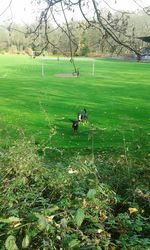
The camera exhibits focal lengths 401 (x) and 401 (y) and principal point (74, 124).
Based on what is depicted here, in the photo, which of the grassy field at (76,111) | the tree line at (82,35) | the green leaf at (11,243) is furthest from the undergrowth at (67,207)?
the grassy field at (76,111)

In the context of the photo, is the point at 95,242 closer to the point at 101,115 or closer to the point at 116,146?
the point at 116,146

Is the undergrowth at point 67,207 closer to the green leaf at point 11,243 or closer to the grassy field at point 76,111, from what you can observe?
the green leaf at point 11,243

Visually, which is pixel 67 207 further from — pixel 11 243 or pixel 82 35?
pixel 82 35

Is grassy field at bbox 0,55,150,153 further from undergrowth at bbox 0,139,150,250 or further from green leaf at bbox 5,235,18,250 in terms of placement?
green leaf at bbox 5,235,18,250

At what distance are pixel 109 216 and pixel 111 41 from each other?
1.64 m

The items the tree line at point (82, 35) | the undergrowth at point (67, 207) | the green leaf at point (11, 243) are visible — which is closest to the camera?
the green leaf at point (11, 243)

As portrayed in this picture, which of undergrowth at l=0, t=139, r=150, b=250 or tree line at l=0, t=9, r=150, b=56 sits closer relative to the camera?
undergrowth at l=0, t=139, r=150, b=250

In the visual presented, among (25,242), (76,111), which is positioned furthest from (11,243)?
(76,111)

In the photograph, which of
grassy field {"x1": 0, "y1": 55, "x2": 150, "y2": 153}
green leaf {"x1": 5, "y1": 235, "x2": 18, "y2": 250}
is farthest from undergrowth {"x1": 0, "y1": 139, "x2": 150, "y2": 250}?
grassy field {"x1": 0, "y1": 55, "x2": 150, "y2": 153}

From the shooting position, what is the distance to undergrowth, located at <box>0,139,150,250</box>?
2.71m

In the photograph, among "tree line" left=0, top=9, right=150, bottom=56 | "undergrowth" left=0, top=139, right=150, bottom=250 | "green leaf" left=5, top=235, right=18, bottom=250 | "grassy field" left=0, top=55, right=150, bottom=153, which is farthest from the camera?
"grassy field" left=0, top=55, right=150, bottom=153

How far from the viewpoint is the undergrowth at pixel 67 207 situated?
2709mm

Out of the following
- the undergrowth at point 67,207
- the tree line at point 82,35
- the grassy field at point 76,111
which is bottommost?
the grassy field at point 76,111

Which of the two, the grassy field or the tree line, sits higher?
the tree line
